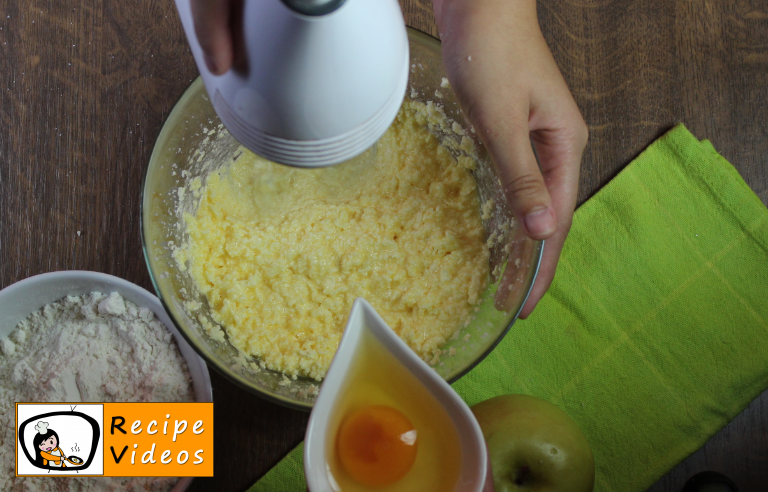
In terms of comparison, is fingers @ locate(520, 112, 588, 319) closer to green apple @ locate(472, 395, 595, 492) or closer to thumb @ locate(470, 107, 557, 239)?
thumb @ locate(470, 107, 557, 239)

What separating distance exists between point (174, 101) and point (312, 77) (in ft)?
2.37

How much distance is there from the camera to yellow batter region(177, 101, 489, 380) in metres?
0.93

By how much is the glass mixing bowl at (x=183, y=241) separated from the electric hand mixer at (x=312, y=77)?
41 cm

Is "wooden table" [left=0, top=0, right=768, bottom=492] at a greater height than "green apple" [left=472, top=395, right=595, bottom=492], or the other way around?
"wooden table" [left=0, top=0, right=768, bottom=492]

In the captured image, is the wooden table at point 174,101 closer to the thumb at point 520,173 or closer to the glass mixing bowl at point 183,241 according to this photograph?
the glass mixing bowl at point 183,241

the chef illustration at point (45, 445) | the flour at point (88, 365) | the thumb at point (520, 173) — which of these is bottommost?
the chef illustration at point (45, 445)

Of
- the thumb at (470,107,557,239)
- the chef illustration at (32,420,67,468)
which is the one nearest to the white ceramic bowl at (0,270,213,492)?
the chef illustration at (32,420,67,468)

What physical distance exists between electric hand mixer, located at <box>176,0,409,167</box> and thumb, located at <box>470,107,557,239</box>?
33 cm

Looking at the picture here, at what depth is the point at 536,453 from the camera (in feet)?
2.98

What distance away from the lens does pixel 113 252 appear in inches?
40.9

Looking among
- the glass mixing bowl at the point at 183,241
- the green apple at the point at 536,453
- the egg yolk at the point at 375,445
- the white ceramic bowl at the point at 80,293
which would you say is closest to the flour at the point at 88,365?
the white ceramic bowl at the point at 80,293

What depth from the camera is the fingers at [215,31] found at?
438mm

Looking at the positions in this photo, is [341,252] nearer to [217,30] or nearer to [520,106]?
[520,106]

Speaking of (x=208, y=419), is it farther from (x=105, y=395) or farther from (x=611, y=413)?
(x=611, y=413)
